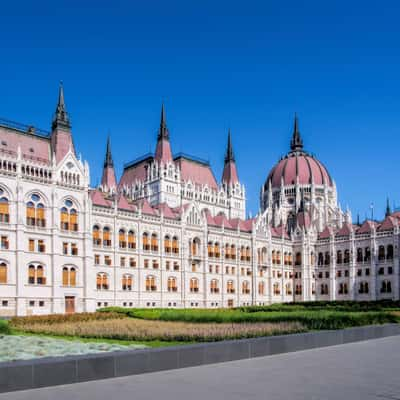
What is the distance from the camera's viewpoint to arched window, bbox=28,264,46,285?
61.7m

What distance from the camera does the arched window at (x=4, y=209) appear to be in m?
60.3

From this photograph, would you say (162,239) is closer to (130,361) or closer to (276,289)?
(276,289)

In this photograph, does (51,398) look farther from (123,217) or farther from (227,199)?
(227,199)

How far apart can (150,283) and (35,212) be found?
20977 mm

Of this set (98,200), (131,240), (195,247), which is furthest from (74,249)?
(195,247)

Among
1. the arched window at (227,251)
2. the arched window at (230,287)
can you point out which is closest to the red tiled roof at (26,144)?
the arched window at (227,251)

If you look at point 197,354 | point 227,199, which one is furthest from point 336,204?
point 197,354

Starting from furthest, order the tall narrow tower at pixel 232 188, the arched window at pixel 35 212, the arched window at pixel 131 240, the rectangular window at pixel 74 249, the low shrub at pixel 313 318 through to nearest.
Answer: the tall narrow tower at pixel 232 188 → the arched window at pixel 131 240 → the rectangular window at pixel 74 249 → the arched window at pixel 35 212 → the low shrub at pixel 313 318

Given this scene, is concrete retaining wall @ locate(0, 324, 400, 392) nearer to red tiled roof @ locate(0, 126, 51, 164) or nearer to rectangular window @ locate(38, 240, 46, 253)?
rectangular window @ locate(38, 240, 46, 253)

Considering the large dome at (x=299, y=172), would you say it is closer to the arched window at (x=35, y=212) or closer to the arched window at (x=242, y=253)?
the arched window at (x=242, y=253)

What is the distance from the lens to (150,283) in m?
76.3

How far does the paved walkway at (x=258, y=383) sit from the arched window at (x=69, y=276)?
48.7 m

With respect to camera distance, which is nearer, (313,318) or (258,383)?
(258,383)

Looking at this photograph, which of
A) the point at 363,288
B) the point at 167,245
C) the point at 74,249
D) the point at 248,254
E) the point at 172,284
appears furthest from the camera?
the point at 363,288
